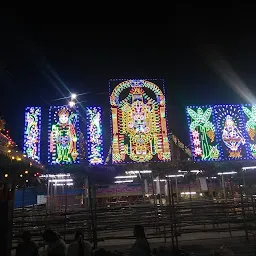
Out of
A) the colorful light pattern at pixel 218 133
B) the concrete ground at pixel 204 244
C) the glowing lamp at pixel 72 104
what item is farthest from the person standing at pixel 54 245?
the glowing lamp at pixel 72 104

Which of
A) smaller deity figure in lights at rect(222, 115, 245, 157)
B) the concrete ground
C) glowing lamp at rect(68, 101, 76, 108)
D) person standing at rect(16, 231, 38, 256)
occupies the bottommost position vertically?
the concrete ground

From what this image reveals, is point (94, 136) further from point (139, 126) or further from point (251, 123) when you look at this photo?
point (251, 123)

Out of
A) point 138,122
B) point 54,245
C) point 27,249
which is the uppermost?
point 138,122

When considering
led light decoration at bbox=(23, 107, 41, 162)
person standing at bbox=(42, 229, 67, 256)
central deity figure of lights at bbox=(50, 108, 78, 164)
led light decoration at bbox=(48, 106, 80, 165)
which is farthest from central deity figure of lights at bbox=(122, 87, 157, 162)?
person standing at bbox=(42, 229, 67, 256)

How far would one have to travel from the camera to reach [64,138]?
57.9 feet

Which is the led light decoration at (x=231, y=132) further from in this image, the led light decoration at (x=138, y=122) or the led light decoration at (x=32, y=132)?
the led light decoration at (x=32, y=132)

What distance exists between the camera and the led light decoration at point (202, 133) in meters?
17.7

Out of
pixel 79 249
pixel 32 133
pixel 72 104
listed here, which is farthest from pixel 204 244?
pixel 32 133

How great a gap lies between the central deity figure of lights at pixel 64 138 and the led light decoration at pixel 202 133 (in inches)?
283

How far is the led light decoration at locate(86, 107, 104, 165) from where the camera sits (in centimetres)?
1705

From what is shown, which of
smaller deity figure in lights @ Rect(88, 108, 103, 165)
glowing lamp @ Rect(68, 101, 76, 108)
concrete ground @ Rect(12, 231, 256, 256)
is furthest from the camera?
glowing lamp @ Rect(68, 101, 76, 108)

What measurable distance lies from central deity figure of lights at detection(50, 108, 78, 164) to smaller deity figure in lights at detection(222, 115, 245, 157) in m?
9.26

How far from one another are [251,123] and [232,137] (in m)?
1.64

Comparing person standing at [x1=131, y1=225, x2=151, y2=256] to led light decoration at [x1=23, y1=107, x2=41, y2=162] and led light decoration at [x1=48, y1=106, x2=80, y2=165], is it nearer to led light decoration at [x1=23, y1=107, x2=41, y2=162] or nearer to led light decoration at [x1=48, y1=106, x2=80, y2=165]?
led light decoration at [x1=48, y1=106, x2=80, y2=165]
